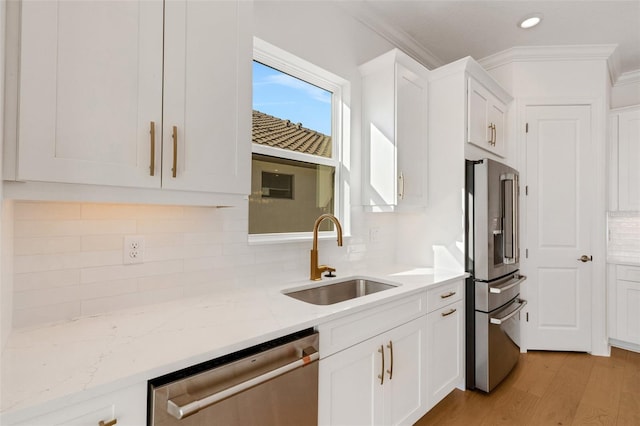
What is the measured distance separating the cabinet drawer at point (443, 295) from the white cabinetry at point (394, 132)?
0.62 meters

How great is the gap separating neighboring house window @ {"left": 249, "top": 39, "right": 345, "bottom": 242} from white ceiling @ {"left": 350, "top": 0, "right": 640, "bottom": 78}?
0.76 metres

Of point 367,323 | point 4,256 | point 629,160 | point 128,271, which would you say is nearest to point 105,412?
point 4,256

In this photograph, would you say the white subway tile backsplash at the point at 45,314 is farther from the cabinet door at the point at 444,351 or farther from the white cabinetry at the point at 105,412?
the cabinet door at the point at 444,351

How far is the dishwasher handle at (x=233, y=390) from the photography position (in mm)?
890

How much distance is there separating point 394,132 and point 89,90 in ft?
5.86

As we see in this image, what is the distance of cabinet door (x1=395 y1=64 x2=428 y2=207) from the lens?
232 cm

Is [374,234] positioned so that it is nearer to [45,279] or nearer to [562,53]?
[45,279]

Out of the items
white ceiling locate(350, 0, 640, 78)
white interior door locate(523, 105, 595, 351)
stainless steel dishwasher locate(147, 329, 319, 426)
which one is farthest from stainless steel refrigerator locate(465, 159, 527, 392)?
stainless steel dishwasher locate(147, 329, 319, 426)

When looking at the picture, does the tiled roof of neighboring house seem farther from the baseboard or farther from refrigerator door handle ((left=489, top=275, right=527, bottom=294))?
the baseboard

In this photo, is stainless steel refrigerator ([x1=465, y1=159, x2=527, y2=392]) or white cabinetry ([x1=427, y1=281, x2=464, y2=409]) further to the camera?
stainless steel refrigerator ([x1=465, y1=159, x2=527, y2=392])

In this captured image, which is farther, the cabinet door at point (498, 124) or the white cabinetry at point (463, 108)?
the cabinet door at point (498, 124)

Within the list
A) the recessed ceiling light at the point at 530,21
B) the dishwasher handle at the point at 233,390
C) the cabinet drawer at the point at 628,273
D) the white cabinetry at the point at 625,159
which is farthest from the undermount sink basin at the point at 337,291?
the white cabinetry at the point at 625,159

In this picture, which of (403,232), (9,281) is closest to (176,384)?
(9,281)

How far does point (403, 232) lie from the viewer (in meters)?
2.80
